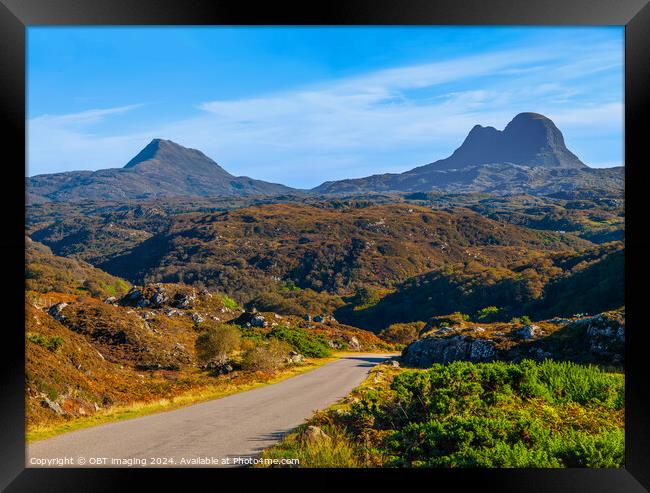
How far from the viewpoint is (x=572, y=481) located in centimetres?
755

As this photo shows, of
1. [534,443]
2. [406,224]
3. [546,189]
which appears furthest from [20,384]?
[546,189]

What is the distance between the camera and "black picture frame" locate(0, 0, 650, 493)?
24.8ft

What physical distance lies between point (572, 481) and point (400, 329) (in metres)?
43.3

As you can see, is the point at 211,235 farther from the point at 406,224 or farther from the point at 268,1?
the point at 268,1

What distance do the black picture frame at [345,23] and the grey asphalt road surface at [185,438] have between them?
27 cm

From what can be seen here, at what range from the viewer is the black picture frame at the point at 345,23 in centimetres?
755

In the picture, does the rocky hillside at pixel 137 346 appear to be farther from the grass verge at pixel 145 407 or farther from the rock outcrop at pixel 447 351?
the rock outcrop at pixel 447 351

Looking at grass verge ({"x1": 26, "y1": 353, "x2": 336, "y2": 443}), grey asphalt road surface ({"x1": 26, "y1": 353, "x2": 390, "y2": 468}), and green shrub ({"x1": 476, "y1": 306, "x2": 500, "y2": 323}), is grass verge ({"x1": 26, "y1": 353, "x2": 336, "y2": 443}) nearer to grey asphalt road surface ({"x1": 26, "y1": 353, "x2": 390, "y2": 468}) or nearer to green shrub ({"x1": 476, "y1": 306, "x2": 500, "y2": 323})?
grey asphalt road surface ({"x1": 26, "y1": 353, "x2": 390, "y2": 468})

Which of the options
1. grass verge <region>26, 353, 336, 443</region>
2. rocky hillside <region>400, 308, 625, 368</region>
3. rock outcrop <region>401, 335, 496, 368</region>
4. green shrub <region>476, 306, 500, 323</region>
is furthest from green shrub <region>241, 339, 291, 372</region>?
green shrub <region>476, 306, 500, 323</region>

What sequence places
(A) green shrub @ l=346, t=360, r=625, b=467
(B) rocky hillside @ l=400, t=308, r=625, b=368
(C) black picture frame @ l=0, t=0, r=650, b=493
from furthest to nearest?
(B) rocky hillside @ l=400, t=308, r=625, b=368
(A) green shrub @ l=346, t=360, r=625, b=467
(C) black picture frame @ l=0, t=0, r=650, b=493

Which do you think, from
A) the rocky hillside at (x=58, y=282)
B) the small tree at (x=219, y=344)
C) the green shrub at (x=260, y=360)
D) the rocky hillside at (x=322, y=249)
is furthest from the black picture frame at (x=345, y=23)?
the rocky hillside at (x=322, y=249)

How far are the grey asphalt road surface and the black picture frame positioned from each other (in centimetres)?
27

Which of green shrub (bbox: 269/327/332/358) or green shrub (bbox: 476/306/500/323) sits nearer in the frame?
green shrub (bbox: 269/327/332/358)

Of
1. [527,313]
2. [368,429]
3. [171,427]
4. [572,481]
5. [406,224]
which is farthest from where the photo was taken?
[406,224]
